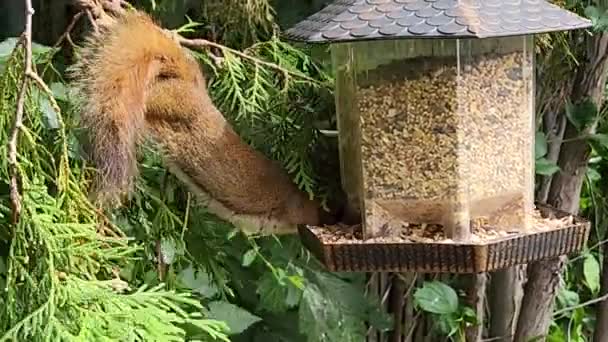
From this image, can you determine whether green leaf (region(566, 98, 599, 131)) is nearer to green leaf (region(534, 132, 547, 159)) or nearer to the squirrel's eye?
green leaf (region(534, 132, 547, 159))

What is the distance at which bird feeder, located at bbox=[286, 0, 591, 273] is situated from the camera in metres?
0.84

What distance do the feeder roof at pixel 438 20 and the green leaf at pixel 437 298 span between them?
82cm

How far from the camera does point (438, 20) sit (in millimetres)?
787

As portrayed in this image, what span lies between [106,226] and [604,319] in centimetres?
122

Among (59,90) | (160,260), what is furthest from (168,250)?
(59,90)

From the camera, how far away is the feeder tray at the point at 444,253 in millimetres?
833

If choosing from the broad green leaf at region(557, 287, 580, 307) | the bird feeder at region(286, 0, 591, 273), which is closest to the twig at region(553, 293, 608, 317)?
the broad green leaf at region(557, 287, 580, 307)

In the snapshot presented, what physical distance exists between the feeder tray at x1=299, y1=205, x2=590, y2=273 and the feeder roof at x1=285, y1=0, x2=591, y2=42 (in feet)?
0.57

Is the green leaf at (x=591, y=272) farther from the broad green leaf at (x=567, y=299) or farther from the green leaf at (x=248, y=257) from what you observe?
the green leaf at (x=248, y=257)

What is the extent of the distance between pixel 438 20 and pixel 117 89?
25cm

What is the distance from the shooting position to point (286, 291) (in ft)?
4.58

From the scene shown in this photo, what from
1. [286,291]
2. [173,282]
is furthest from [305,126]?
[286,291]

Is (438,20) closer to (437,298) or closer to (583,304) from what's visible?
(437,298)

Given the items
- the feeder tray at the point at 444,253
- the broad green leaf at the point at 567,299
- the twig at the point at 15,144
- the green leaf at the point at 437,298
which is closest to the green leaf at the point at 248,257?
the green leaf at the point at 437,298
